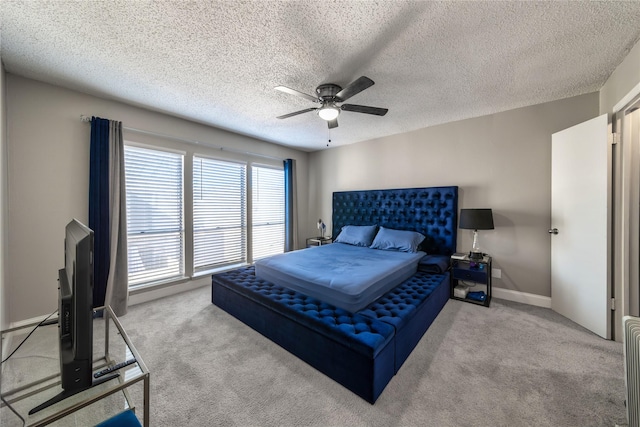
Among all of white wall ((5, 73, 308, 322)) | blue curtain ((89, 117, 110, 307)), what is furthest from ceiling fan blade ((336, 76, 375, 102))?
white wall ((5, 73, 308, 322))

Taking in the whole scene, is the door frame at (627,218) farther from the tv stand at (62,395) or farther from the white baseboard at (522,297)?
the tv stand at (62,395)

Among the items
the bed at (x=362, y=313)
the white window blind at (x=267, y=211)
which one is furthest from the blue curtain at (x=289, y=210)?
the bed at (x=362, y=313)

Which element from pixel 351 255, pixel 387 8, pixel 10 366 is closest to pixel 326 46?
pixel 387 8

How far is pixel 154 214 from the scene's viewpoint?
11.1ft

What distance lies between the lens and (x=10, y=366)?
192cm

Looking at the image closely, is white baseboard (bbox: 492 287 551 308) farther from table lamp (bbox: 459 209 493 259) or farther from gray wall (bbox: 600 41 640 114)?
gray wall (bbox: 600 41 640 114)

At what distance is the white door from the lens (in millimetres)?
2316

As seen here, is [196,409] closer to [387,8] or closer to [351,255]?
[351,255]

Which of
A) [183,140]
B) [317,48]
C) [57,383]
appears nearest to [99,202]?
[183,140]

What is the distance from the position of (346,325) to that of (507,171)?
315cm

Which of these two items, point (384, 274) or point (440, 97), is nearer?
point (384, 274)

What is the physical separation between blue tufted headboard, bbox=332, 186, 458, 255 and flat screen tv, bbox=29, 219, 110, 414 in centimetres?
389

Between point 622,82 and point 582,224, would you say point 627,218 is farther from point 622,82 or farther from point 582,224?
point 622,82

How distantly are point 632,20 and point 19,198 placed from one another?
5543mm
